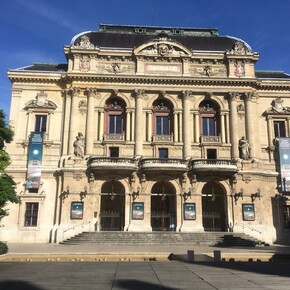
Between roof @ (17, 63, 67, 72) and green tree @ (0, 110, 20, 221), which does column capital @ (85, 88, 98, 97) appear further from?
green tree @ (0, 110, 20, 221)

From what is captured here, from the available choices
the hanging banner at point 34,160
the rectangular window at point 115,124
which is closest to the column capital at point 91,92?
the rectangular window at point 115,124

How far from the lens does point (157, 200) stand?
4097 cm

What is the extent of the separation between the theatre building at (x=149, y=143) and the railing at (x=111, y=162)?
0.11 meters

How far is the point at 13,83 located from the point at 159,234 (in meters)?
24.7

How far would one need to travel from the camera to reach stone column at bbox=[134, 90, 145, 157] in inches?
1581

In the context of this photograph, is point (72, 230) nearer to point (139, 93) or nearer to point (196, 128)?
point (139, 93)

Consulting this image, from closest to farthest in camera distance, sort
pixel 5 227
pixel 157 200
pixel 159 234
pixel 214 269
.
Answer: pixel 214 269 → pixel 159 234 → pixel 5 227 → pixel 157 200

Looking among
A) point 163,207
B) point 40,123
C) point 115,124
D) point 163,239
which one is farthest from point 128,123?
point 163,239

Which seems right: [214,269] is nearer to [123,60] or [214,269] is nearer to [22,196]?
[22,196]

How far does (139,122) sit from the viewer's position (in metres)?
41.0

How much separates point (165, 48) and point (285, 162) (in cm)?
1972

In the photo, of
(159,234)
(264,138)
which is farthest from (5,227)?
(264,138)

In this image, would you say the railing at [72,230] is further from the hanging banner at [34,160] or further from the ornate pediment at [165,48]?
the ornate pediment at [165,48]

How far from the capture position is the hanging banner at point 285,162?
4031cm
